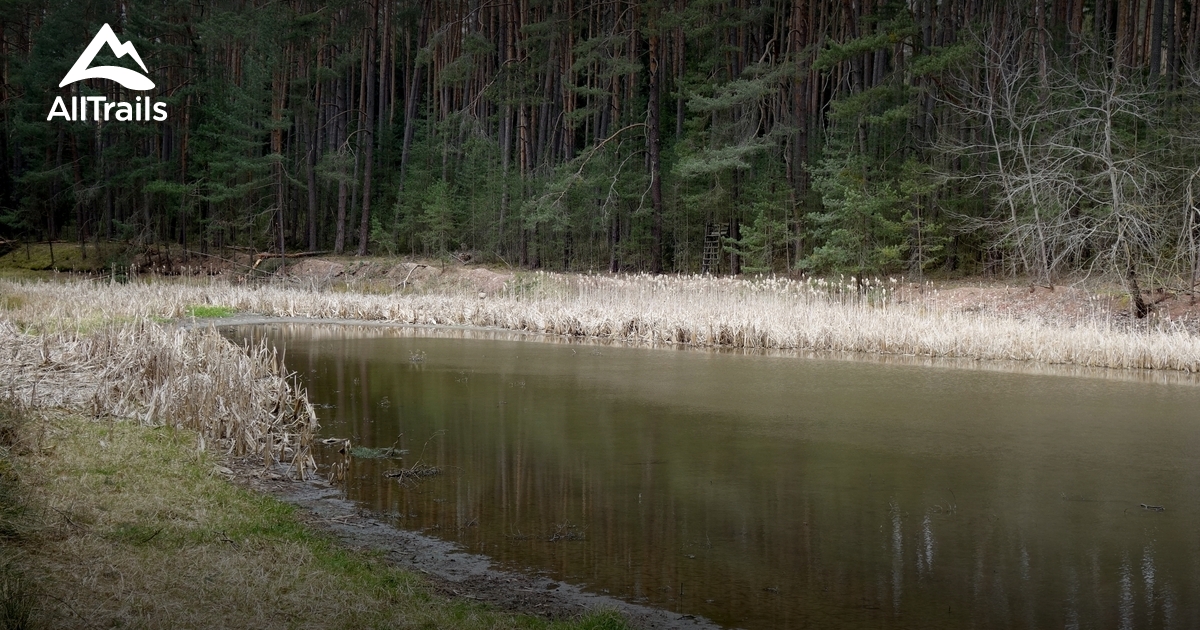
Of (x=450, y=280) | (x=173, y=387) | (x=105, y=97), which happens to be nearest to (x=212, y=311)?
(x=450, y=280)

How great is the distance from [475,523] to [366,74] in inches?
1333

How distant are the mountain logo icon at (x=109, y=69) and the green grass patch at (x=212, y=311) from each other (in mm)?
12277

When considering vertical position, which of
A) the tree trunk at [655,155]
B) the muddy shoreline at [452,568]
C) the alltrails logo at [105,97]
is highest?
the alltrails logo at [105,97]

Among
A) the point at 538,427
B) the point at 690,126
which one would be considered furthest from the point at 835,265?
the point at 538,427

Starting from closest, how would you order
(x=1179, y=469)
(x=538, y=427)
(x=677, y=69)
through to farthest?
1. (x=1179, y=469)
2. (x=538, y=427)
3. (x=677, y=69)

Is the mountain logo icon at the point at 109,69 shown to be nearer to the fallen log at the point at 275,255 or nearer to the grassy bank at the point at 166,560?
the fallen log at the point at 275,255

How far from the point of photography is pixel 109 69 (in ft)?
105

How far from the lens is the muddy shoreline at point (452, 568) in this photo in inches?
183

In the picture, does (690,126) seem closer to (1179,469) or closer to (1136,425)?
(1136,425)

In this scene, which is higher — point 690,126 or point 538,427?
point 690,126

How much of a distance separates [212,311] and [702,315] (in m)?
10.3

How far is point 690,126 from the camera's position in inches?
1080

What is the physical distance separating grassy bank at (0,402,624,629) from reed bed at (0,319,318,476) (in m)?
1.23

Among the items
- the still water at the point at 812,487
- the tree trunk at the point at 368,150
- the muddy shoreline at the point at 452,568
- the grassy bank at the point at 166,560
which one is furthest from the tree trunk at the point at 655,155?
the grassy bank at the point at 166,560
